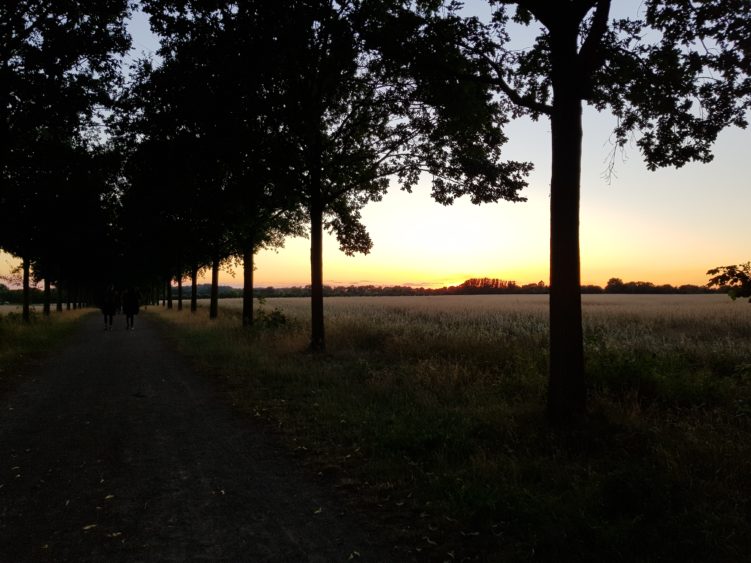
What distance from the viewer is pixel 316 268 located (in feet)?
47.9

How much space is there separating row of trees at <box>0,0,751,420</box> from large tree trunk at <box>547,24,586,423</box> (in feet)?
0.06

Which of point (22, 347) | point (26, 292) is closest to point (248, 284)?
point (22, 347)

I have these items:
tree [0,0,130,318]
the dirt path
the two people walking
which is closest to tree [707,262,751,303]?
the dirt path

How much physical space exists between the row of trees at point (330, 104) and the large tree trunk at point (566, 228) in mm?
17

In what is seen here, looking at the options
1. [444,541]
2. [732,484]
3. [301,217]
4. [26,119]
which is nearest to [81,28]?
[26,119]

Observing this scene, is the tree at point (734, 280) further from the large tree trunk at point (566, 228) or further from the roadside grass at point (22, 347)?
the roadside grass at point (22, 347)

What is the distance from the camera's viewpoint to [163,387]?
10195 millimetres

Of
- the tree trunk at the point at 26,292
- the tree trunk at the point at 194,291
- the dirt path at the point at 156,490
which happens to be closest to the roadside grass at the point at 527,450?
the dirt path at the point at 156,490

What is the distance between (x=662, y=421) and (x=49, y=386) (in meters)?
10.9

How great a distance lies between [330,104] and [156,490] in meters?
10.3

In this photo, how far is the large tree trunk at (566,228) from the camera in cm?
629

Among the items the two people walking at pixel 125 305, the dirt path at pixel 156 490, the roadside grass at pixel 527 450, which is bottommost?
the dirt path at pixel 156 490

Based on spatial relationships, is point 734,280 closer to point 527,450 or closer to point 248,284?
point 527,450

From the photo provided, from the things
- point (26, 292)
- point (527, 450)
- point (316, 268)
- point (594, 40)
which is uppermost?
point (594, 40)
